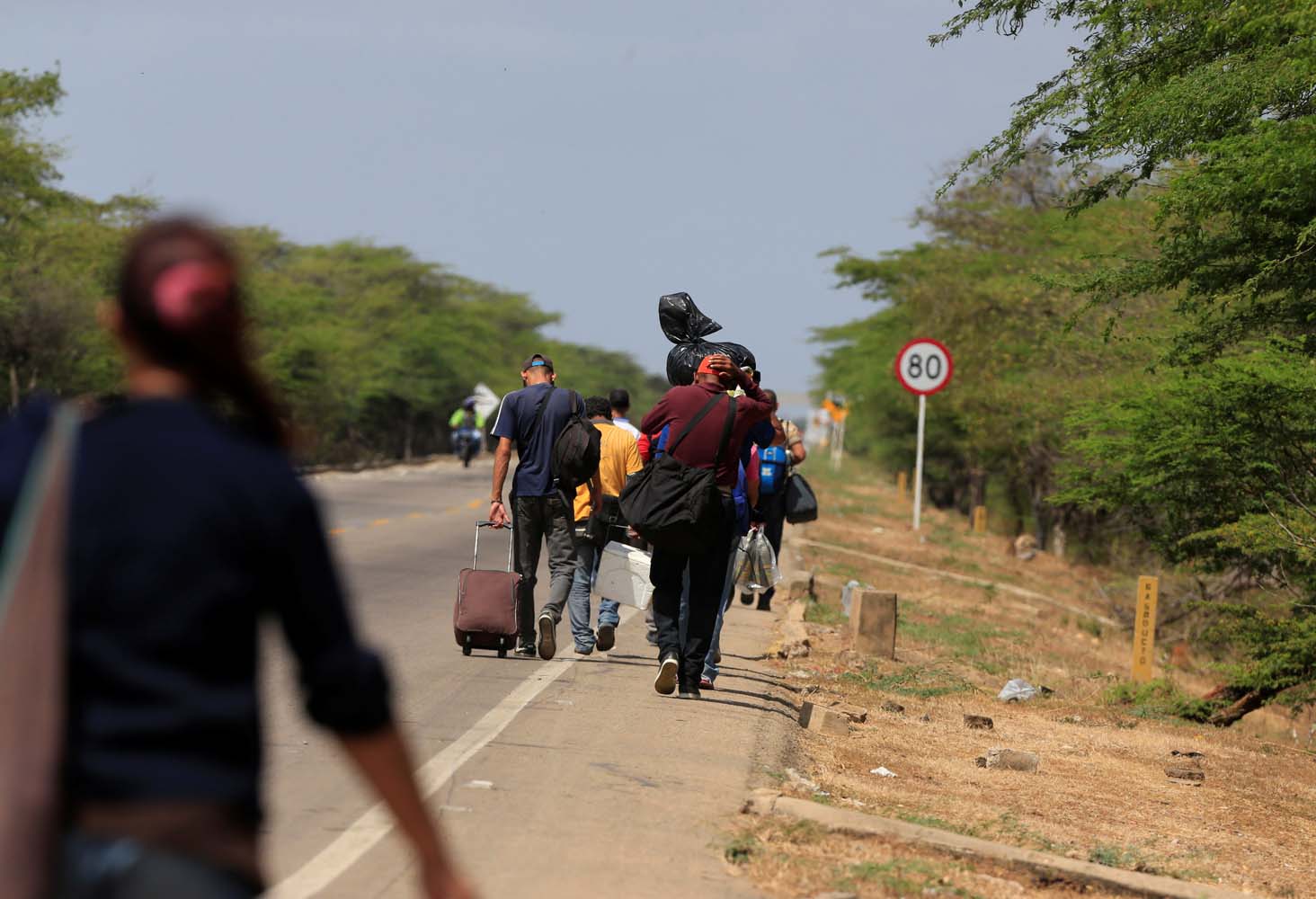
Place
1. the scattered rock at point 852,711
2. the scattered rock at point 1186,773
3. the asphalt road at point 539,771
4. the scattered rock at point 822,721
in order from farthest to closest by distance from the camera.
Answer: the scattered rock at point 852,711, the scattered rock at point 1186,773, the scattered rock at point 822,721, the asphalt road at point 539,771

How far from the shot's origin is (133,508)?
263 centimetres

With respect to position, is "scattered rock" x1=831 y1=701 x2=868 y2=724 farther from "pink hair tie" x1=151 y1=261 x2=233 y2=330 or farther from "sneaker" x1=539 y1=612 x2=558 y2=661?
"pink hair tie" x1=151 y1=261 x2=233 y2=330

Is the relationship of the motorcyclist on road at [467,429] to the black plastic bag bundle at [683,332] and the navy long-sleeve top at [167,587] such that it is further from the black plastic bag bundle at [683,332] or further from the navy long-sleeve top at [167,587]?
the navy long-sleeve top at [167,587]

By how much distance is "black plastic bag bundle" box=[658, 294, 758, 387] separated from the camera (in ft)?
38.3

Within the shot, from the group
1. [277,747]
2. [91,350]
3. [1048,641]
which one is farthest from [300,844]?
[91,350]

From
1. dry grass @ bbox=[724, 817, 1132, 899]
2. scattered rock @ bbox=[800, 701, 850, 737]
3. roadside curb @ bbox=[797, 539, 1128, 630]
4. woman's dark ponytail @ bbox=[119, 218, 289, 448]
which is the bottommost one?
roadside curb @ bbox=[797, 539, 1128, 630]

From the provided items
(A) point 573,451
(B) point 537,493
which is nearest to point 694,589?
(A) point 573,451

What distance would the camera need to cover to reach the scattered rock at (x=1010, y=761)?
10.2m

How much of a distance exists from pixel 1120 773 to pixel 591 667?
3.45m

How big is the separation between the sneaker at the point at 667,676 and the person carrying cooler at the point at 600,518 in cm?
174

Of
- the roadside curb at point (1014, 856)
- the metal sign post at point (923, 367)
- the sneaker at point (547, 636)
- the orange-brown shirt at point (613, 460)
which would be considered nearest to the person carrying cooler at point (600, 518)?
the orange-brown shirt at point (613, 460)

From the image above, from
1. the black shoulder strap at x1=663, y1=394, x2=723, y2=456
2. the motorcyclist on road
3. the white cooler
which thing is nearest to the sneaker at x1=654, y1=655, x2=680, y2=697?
the black shoulder strap at x1=663, y1=394, x2=723, y2=456

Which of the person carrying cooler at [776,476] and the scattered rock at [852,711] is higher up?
the person carrying cooler at [776,476]

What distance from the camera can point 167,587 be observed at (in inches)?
104
